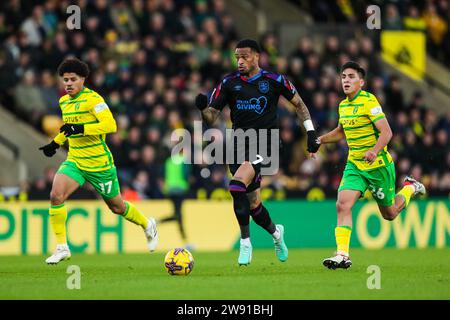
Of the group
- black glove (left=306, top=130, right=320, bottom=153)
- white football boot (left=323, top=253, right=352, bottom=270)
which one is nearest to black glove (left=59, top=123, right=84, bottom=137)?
black glove (left=306, top=130, right=320, bottom=153)

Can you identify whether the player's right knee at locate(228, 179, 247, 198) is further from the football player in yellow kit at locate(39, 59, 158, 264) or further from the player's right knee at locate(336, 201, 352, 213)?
the football player in yellow kit at locate(39, 59, 158, 264)

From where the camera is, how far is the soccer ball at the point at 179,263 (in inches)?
463

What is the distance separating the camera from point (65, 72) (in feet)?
41.4

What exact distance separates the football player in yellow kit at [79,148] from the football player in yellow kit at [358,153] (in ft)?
8.76

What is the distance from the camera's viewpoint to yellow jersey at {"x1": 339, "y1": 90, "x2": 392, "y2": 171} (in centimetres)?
1233

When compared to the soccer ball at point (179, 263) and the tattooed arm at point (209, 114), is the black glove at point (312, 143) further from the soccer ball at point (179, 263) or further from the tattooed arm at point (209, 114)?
the soccer ball at point (179, 263)

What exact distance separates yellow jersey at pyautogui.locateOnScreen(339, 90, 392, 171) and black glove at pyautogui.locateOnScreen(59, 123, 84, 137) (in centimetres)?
308

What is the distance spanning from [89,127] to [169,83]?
919 cm

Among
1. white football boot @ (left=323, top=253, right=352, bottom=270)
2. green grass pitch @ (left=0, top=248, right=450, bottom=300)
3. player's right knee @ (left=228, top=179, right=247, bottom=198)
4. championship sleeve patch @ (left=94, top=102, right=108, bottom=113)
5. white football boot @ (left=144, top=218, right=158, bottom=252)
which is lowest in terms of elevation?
green grass pitch @ (left=0, top=248, right=450, bottom=300)

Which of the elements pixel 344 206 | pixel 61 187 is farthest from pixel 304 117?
pixel 61 187

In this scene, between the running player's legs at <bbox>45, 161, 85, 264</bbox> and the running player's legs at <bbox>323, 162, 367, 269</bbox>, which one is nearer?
the running player's legs at <bbox>323, 162, 367, 269</bbox>

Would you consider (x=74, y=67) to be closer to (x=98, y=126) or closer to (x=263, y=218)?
(x=98, y=126)

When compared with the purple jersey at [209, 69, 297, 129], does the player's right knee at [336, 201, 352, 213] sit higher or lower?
lower

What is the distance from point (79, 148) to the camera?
12914 mm
